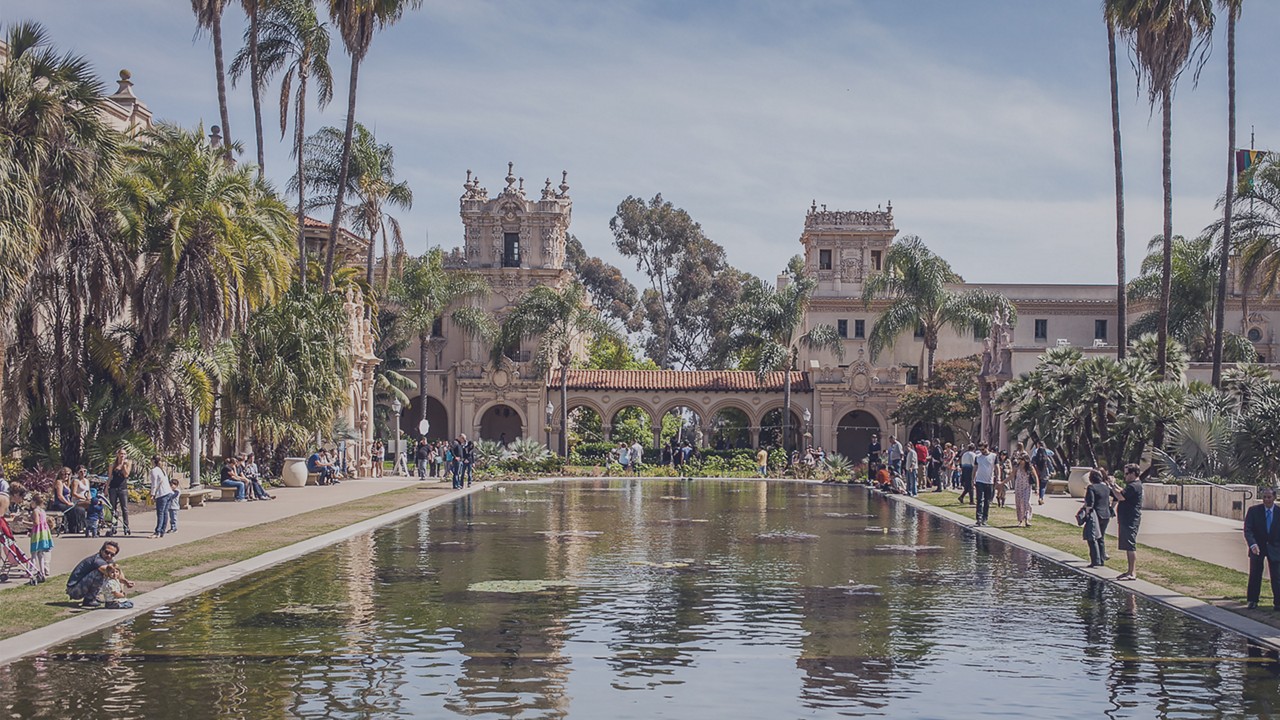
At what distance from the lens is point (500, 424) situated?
77688 mm

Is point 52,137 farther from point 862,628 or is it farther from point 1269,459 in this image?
point 1269,459

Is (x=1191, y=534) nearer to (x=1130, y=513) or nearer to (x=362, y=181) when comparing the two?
(x=1130, y=513)

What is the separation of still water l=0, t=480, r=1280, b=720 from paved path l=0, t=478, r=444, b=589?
2979mm

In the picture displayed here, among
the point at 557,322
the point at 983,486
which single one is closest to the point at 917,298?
the point at 557,322

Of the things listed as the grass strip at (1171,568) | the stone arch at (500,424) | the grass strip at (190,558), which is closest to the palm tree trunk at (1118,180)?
the grass strip at (1171,568)

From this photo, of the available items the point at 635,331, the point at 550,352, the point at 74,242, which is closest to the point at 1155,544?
the point at 74,242

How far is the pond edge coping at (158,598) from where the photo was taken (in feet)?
40.5

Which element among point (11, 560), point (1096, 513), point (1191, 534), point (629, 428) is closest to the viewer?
point (11, 560)

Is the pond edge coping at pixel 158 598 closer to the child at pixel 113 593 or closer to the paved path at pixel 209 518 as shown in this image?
the child at pixel 113 593

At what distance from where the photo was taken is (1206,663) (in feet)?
39.6

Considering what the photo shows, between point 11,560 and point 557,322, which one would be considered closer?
point 11,560

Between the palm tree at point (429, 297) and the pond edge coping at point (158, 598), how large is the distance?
43.0 metres

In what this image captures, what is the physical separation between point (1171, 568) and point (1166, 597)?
3.18m

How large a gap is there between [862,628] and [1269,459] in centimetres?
2026
